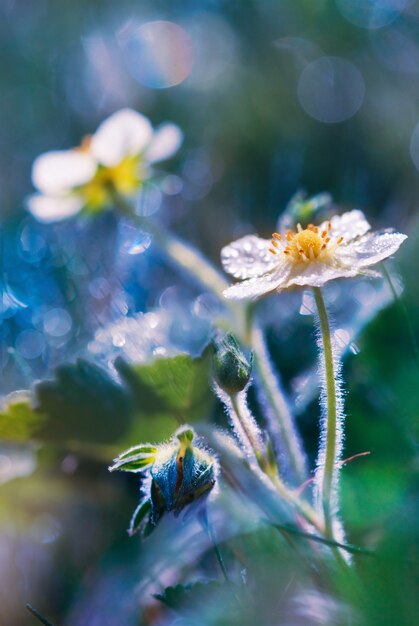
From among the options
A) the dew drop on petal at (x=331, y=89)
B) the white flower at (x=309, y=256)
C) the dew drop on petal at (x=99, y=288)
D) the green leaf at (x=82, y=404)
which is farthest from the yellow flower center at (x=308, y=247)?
the dew drop on petal at (x=331, y=89)

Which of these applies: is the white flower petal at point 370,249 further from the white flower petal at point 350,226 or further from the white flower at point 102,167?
the white flower at point 102,167

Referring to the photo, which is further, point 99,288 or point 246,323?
point 99,288

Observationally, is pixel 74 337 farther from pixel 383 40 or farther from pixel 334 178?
pixel 383 40

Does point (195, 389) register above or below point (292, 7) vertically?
below

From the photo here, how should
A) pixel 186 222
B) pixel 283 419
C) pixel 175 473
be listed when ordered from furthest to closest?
pixel 186 222 < pixel 283 419 < pixel 175 473

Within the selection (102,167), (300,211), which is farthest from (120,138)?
(300,211)

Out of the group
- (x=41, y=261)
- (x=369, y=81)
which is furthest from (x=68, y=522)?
(x=369, y=81)

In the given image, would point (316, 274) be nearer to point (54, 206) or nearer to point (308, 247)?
point (308, 247)
